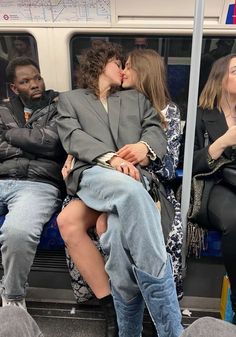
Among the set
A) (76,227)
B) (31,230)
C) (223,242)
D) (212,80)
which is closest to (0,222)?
(31,230)

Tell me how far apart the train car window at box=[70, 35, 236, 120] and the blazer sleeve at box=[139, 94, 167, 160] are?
58 cm

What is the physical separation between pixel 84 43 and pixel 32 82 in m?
0.53

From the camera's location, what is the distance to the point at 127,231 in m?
1.80

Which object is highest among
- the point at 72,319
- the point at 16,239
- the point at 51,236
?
the point at 16,239

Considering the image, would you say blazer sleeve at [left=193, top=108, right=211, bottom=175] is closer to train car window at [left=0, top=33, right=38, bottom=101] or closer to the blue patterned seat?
the blue patterned seat

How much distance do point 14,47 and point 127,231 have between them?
1.94 metres

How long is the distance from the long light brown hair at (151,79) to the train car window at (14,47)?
0.88 m

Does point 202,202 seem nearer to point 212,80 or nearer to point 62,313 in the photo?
point 212,80

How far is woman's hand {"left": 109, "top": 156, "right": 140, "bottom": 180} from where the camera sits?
2.04 meters

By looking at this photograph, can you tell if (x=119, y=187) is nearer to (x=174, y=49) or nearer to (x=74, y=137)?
(x=74, y=137)

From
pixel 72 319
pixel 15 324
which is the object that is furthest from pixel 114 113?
pixel 15 324

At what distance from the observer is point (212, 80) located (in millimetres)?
2566

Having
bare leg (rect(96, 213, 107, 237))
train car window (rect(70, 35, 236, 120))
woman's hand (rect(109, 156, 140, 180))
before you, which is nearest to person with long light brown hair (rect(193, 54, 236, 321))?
train car window (rect(70, 35, 236, 120))

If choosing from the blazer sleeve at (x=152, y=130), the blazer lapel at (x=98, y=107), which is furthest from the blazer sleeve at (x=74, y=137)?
the blazer sleeve at (x=152, y=130)
